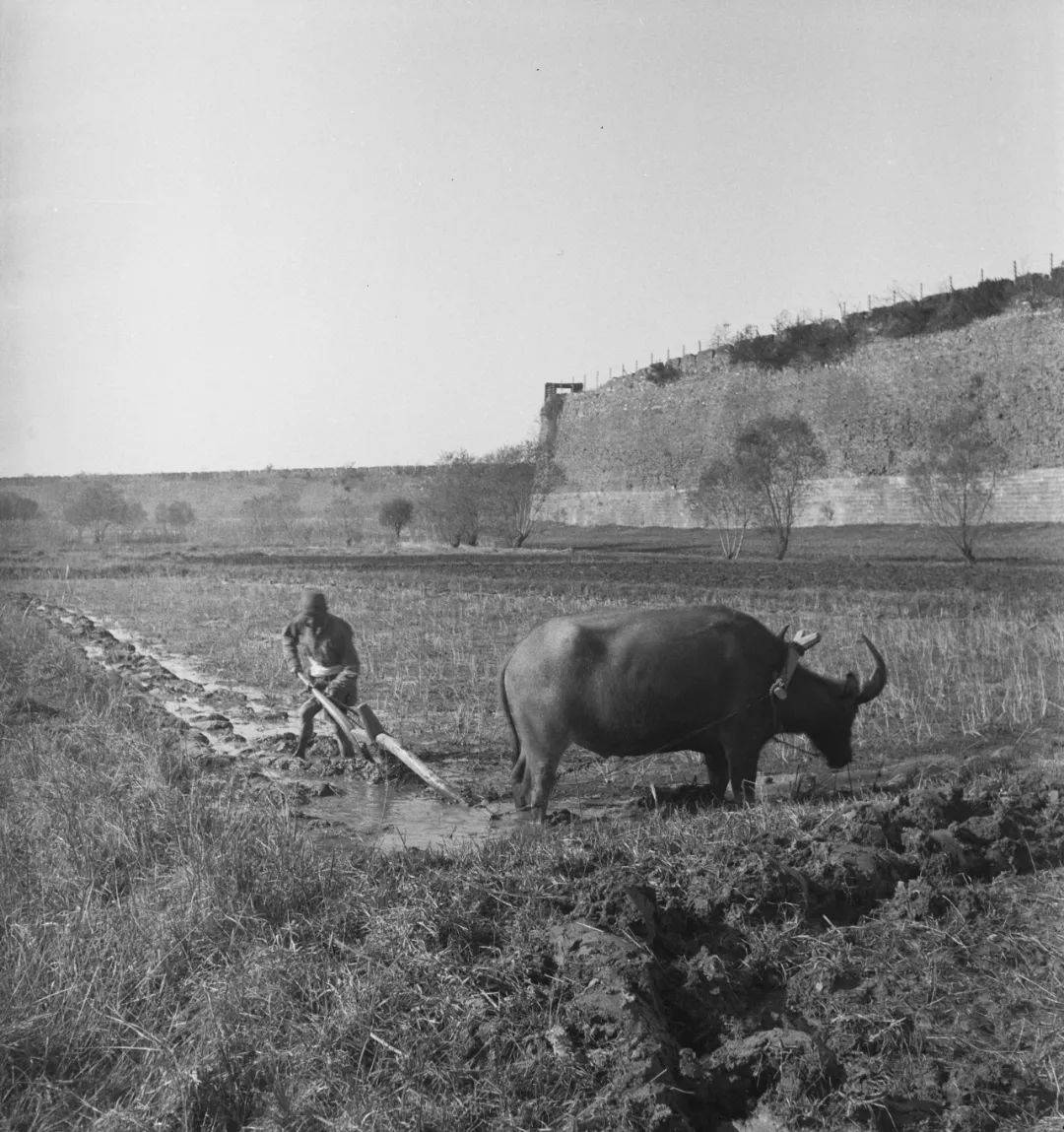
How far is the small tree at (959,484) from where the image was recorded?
30.8 m

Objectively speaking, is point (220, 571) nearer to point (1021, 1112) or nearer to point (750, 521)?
point (750, 521)

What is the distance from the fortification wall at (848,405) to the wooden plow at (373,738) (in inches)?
1306

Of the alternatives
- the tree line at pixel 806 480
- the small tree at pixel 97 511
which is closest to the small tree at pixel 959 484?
the tree line at pixel 806 480

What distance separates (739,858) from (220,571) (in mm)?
24919

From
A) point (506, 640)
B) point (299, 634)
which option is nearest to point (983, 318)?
point (506, 640)

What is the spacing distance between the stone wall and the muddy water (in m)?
30.0

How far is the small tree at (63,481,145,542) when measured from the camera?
2196 inches

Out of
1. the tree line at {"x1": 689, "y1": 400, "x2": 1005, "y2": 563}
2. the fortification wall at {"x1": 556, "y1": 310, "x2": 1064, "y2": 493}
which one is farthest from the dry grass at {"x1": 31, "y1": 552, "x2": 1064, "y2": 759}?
the fortification wall at {"x1": 556, "y1": 310, "x2": 1064, "y2": 493}

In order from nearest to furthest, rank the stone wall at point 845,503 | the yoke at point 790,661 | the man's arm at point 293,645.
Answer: the yoke at point 790,661 → the man's arm at point 293,645 → the stone wall at point 845,503

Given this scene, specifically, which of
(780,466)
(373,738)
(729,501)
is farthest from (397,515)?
(373,738)

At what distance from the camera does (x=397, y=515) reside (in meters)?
51.9

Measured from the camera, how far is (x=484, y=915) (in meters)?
4.28

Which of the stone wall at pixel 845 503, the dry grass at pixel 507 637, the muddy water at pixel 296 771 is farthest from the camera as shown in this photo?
the stone wall at pixel 845 503

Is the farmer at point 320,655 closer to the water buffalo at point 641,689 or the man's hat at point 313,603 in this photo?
the man's hat at point 313,603
